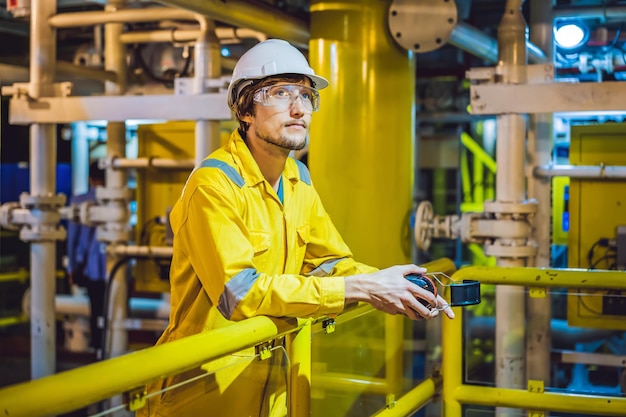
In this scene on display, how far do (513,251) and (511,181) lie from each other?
34 cm

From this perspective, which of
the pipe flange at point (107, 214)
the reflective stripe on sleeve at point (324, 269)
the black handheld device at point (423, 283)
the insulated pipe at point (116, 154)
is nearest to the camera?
the black handheld device at point (423, 283)

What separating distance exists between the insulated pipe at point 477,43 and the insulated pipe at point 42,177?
232cm

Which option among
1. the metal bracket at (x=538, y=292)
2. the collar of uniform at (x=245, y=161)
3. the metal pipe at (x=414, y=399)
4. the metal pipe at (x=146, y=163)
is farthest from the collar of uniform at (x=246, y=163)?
the metal pipe at (x=146, y=163)

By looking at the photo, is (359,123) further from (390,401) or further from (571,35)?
(571,35)

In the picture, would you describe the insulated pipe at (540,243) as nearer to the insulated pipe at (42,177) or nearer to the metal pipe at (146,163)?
the metal pipe at (146,163)

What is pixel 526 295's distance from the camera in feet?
14.9

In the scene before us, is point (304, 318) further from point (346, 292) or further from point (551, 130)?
point (551, 130)

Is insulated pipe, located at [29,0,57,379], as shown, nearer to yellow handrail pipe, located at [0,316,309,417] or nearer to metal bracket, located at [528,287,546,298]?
metal bracket, located at [528,287,546,298]

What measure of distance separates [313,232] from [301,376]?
1.83 feet

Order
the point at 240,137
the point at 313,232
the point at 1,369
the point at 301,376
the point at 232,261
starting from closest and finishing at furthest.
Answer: the point at 232,261
the point at 301,376
the point at 240,137
the point at 313,232
the point at 1,369

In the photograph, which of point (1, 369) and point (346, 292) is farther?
point (1, 369)

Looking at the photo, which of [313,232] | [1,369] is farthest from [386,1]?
[1,369]

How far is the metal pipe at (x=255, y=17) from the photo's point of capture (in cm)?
348

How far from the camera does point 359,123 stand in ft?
13.2
